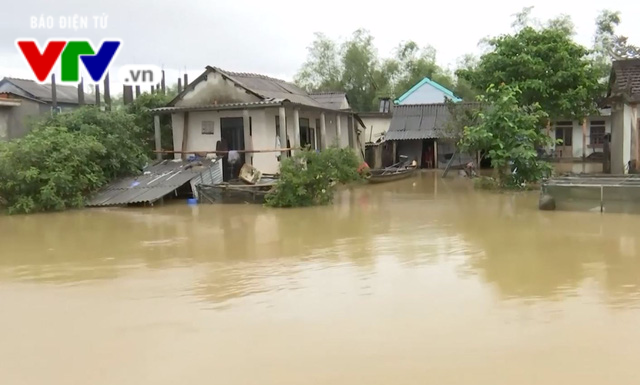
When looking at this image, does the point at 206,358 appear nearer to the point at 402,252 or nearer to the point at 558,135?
the point at 402,252

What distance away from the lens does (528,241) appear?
977 centimetres

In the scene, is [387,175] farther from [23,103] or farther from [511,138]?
[23,103]

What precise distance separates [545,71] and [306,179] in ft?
32.0

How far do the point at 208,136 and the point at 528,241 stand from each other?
39.4 feet

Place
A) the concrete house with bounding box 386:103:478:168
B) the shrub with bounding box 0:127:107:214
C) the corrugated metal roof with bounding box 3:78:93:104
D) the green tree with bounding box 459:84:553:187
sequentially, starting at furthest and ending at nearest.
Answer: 1. the corrugated metal roof with bounding box 3:78:93:104
2. the concrete house with bounding box 386:103:478:168
3. the green tree with bounding box 459:84:553:187
4. the shrub with bounding box 0:127:107:214

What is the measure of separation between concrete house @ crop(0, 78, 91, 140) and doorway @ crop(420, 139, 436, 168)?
52.8 ft

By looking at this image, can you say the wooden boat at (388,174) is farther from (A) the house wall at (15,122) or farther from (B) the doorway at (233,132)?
(A) the house wall at (15,122)

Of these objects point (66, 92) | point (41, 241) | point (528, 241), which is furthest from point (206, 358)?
point (66, 92)

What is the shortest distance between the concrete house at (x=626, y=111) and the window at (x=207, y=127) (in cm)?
1234

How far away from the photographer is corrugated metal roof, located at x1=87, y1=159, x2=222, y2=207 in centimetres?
1538

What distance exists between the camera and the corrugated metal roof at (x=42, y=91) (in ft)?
92.8

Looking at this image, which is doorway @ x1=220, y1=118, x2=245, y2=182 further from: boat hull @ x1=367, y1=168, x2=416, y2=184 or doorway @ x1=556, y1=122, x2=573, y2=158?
doorway @ x1=556, y1=122, x2=573, y2=158

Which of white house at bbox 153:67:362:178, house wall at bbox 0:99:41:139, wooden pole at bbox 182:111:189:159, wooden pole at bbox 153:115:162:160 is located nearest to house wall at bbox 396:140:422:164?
white house at bbox 153:67:362:178

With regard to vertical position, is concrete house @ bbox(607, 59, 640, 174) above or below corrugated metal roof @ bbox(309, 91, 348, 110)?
below
